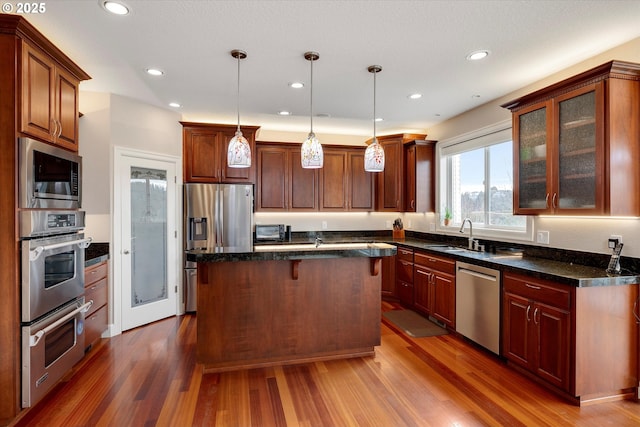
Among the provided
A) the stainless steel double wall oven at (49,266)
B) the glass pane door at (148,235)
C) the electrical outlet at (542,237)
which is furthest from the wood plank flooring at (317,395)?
the electrical outlet at (542,237)

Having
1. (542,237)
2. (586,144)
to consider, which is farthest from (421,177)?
(586,144)

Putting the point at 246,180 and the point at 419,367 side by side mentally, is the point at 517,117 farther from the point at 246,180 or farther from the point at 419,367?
A: the point at 246,180

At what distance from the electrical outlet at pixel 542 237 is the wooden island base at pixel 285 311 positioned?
1663 millimetres

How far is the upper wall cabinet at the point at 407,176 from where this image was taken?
17.0 ft

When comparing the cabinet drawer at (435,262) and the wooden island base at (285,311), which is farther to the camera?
the cabinet drawer at (435,262)

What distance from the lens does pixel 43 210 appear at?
8.04ft

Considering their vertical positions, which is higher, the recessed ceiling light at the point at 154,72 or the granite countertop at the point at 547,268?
the recessed ceiling light at the point at 154,72

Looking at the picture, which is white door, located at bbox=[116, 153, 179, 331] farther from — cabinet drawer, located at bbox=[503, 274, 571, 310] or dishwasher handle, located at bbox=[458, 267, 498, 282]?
cabinet drawer, located at bbox=[503, 274, 571, 310]

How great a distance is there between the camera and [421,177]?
519 centimetres

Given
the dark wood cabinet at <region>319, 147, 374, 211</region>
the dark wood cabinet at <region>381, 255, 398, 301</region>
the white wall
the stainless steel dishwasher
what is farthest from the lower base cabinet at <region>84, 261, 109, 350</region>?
the stainless steel dishwasher

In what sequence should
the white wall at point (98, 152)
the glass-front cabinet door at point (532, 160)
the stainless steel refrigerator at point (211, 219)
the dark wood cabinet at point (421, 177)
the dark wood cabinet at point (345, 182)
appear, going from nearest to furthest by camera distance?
the glass-front cabinet door at point (532, 160)
the white wall at point (98, 152)
the stainless steel refrigerator at point (211, 219)
the dark wood cabinet at point (421, 177)
the dark wood cabinet at point (345, 182)

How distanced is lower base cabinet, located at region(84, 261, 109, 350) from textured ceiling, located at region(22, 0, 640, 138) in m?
1.92

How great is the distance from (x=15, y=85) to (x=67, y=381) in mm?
2243

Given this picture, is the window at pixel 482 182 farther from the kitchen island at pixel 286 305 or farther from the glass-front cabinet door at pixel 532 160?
the kitchen island at pixel 286 305
